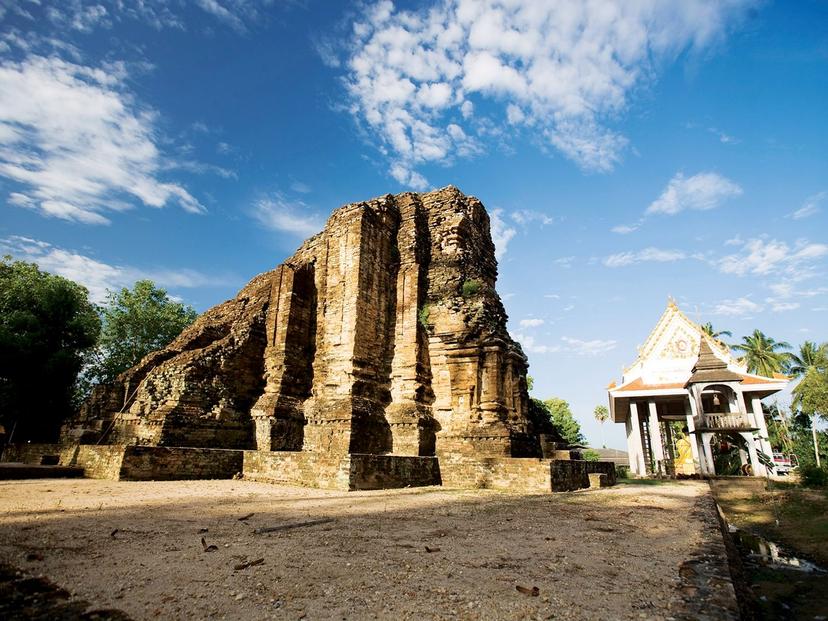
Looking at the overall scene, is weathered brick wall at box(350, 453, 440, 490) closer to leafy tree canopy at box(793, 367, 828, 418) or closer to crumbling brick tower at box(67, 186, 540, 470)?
crumbling brick tower at box(67, 186, 540, 470)

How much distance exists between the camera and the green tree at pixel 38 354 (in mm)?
19528

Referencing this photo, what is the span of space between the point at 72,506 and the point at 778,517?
15447 millimetres

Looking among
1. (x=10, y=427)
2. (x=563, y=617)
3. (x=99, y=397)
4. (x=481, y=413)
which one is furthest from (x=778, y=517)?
(x=10, y=427)

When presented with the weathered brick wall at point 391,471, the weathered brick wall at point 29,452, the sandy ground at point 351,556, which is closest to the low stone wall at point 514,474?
the weathered brick wall at point 391,471

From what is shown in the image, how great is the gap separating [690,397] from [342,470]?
20138 mm

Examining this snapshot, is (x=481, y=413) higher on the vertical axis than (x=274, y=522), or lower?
higher

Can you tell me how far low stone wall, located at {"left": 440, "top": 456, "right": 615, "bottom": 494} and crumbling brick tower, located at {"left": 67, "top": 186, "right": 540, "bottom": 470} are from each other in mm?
787

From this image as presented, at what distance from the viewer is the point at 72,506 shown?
630cm

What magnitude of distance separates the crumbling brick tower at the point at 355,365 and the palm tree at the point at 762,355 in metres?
39.6

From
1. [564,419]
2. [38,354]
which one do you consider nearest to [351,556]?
[38,354]

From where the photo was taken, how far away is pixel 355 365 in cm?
1249

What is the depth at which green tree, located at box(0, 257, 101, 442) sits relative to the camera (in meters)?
19.5

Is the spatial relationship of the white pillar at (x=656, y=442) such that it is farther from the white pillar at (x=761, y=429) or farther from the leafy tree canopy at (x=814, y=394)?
the leafy tree canopy at (x=814, y=394)

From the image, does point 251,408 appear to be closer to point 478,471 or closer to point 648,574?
point 478,471
